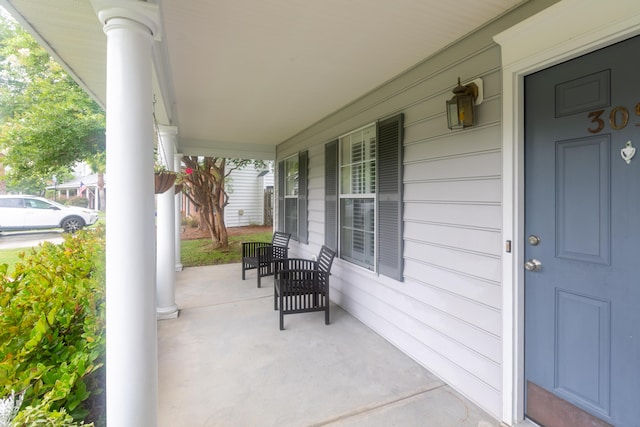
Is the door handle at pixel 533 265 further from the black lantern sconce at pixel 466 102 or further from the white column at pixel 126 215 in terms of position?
the white column at pixel 126 215

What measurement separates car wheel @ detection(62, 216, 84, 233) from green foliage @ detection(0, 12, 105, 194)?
0.32 meters

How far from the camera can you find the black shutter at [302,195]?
504 cm

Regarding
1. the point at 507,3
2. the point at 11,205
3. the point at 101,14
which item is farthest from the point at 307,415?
the point at 507,3

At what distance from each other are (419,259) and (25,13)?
2.81m

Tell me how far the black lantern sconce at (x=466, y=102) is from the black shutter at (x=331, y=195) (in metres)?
2.03

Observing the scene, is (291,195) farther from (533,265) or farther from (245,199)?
(245,199)

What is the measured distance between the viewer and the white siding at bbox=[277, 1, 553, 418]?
1993 millimetres

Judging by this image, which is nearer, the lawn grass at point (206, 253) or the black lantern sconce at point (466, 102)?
the black lantern sconce at point (466, 102)

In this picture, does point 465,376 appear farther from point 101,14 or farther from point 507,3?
point 101,14

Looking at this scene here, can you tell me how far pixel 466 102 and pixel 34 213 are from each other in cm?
272

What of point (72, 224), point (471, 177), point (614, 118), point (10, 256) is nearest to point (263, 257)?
point (72, 224)

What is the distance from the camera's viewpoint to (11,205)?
1.53 m

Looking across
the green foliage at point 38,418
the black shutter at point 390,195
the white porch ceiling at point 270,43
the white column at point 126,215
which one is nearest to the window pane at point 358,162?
the black shutter at point 390,195

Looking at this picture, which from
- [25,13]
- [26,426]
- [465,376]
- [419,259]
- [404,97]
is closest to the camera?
[26,426]
